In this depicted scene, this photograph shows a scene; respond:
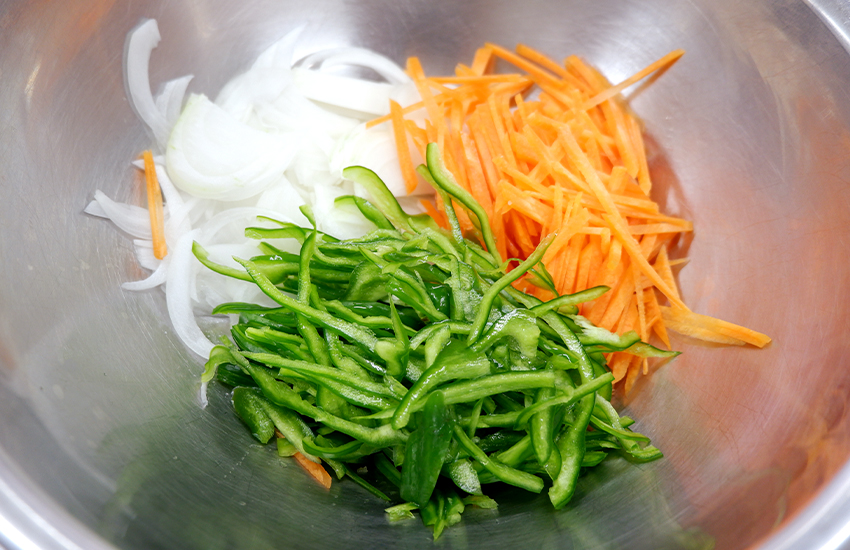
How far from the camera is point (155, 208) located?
1548 millimetres

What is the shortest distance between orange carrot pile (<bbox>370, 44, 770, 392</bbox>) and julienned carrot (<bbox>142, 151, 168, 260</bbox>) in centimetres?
70

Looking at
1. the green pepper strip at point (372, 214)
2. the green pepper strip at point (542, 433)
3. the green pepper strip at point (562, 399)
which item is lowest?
the green pepper strip at point (542, 433)

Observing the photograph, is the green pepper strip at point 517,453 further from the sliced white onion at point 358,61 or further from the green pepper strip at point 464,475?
the sliced white onion at point 358,61

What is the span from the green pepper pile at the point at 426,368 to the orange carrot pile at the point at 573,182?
0.48 feet

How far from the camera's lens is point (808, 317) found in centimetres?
131

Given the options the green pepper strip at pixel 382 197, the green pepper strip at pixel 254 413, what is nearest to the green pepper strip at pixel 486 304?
the green pepper strip at pixel 382 197

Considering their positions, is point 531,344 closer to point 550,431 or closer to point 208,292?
point 550,431

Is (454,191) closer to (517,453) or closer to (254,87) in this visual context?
(517,453)

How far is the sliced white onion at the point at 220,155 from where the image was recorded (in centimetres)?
157

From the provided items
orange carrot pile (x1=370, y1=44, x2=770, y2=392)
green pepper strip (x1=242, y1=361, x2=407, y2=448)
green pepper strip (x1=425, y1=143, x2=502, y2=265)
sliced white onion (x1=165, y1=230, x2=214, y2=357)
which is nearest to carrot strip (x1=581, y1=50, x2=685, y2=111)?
orange carrot pile (x1=370, y1=44, x2=770, y2=392)

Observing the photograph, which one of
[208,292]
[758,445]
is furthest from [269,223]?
[758,445]

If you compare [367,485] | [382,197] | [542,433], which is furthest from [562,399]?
[382,197]

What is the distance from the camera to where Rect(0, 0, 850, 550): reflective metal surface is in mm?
1048

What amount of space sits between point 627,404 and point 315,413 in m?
0.89
